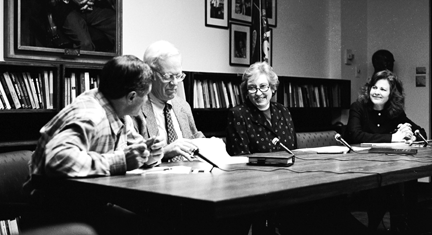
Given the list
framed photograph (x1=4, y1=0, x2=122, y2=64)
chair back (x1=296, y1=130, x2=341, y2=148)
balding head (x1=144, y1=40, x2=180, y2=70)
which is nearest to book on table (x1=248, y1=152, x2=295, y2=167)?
balding head (x1=144, y1=40, x2=180, y2=70)

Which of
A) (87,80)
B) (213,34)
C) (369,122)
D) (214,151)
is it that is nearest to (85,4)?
(87,80)

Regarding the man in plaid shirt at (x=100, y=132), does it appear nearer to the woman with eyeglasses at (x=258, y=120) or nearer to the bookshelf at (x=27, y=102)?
the woman with eyeglasses at (x=258, y=120)

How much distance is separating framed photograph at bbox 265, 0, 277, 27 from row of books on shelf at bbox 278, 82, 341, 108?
26.5 inches

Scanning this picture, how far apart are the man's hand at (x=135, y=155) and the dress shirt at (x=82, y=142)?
0.07ft

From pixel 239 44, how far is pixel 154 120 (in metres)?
2.48

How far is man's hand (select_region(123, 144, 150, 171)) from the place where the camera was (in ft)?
6.05

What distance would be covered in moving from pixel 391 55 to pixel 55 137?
5.16 m

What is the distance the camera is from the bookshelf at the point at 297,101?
4.41 metres

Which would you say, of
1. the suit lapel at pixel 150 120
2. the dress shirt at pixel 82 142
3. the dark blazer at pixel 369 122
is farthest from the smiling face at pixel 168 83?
the dark blazer at pixel 369 122

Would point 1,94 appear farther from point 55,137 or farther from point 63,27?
point 55,137

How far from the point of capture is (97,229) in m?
1.76

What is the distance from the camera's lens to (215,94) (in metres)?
4.54

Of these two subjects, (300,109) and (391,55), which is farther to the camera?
(391,55)

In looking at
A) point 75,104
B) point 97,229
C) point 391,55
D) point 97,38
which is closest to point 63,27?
point 97,38
